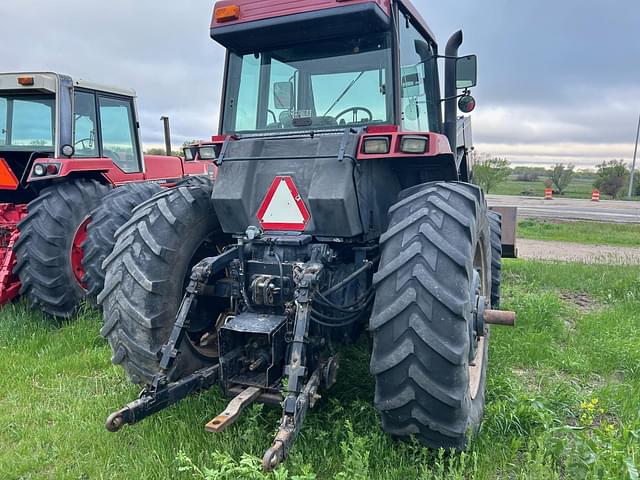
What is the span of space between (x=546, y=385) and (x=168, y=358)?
273cm

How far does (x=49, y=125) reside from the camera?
593cm

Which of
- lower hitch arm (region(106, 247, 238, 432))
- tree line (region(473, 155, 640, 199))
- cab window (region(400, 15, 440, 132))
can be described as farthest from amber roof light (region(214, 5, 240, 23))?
tree line (region(473, 155, 640, 199))

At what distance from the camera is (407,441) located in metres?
2.59

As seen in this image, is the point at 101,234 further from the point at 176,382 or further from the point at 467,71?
the point at 467,71

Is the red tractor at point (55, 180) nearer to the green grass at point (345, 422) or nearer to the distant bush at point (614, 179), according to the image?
the green grass at point (345, 422)

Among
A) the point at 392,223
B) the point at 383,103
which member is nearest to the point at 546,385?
the point at 392,223

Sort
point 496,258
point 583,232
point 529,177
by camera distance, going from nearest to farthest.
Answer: point 496,258 → point 583,232 → point 529,177

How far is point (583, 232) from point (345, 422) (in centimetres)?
1400

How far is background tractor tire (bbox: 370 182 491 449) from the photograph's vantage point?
7.72 feet

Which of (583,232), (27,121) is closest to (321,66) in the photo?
(27,121)

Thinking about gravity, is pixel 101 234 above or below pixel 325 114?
below

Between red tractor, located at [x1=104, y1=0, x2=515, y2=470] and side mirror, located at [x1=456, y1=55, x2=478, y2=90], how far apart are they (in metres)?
0.41

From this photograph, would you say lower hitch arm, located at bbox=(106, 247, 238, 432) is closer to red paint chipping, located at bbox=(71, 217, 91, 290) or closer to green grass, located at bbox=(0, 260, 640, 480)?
green grass, located at bbox=(0, 260, 640, 480)

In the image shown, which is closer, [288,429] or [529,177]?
[288,429]
